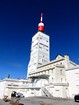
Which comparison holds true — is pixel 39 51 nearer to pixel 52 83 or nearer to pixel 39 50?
pixel 39 50

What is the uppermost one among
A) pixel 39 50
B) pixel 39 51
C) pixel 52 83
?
pixel 39 50

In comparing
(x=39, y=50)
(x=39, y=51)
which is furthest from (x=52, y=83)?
(x=39, y=50)

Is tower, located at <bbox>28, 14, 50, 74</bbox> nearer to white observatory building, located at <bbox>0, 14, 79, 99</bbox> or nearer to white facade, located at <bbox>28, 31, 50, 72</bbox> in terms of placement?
white facade, located at <bbox>28, 31, 50, 72</bbox>

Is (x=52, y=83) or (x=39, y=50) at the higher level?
(x=39, y=50)

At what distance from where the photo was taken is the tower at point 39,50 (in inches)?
3110

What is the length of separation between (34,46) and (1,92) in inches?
1673

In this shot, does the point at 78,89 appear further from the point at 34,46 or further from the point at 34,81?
the point at 34,46

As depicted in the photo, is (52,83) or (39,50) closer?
(52,83)

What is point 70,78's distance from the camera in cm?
4519

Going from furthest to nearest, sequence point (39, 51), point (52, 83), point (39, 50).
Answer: point (39, 50) → point (39, 51) → point (52, 83)

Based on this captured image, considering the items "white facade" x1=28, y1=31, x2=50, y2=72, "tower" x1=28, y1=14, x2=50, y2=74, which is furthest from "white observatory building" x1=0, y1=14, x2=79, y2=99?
"tower" x1=28, y1=14, x2=50, y2=74

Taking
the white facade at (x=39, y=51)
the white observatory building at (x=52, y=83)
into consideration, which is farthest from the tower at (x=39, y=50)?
the white observatory building at (x=52, y=83)

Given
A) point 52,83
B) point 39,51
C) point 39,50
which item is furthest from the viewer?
point 39,50

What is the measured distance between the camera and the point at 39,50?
81.5m
